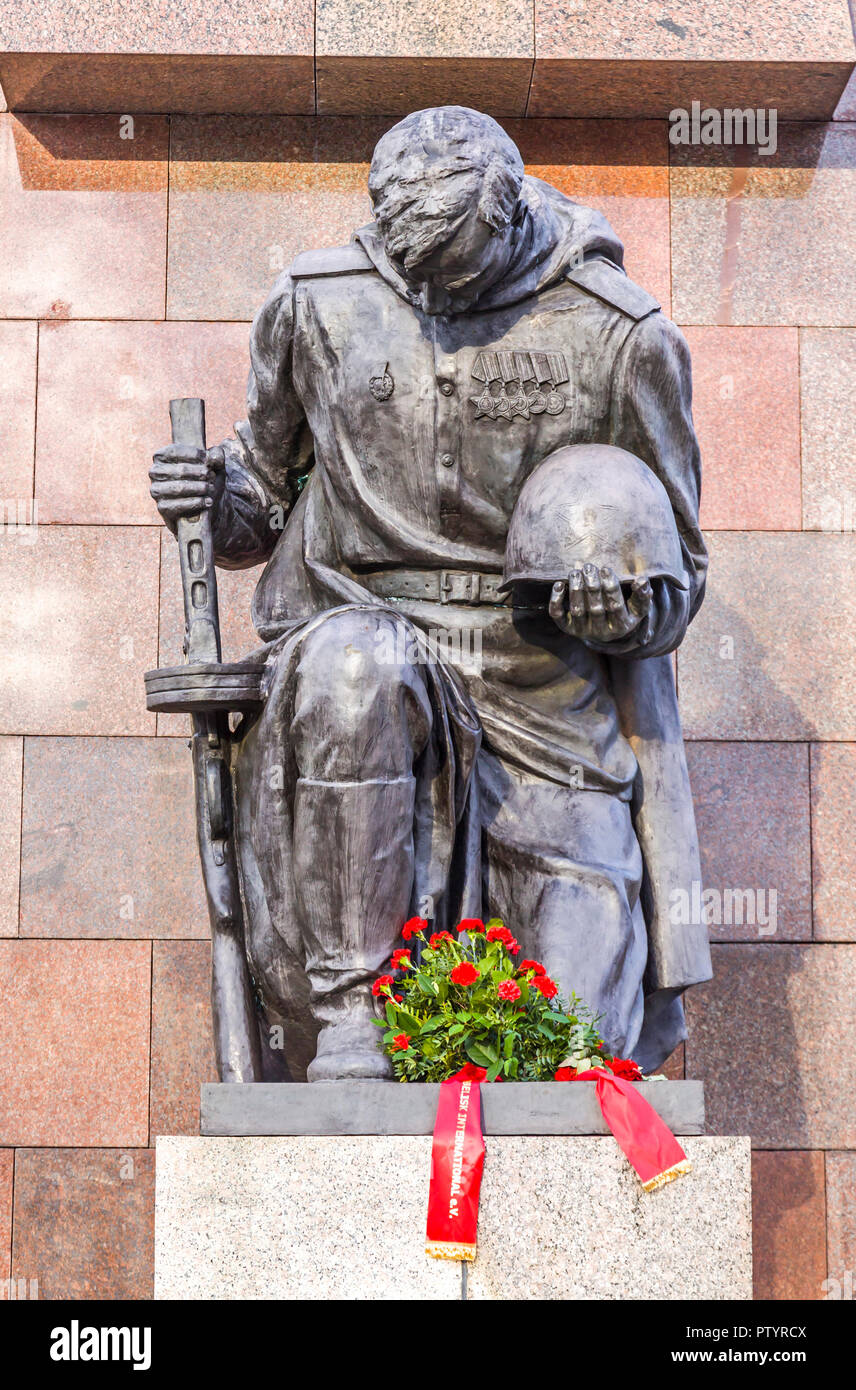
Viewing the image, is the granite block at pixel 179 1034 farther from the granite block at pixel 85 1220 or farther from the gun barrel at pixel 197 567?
the gun barrel at pixel 197 567

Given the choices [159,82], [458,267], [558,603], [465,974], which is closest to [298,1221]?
[465,974]

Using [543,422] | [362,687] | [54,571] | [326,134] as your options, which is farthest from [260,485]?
[326,134]

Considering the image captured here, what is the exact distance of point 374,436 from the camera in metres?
5.50

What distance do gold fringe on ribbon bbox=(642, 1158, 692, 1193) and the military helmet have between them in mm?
1519

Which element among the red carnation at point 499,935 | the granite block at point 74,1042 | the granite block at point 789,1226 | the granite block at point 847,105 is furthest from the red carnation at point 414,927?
the granite block at point 847,105

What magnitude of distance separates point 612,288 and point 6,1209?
3.79 m

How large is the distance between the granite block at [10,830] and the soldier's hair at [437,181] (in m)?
2.83

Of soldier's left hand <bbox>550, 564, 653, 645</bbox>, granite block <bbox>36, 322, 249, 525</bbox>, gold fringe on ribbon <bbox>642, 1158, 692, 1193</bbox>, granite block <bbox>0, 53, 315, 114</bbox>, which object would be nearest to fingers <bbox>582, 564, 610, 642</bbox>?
soldier's left hand <bbox>550, 564, 653, 645</bbox>

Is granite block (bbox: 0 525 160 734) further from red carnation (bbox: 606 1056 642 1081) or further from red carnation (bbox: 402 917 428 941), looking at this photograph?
red carnation (bbox: 606 1056 642 1081)

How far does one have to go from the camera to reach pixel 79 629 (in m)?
7.39

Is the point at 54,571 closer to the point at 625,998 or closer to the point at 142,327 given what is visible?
the point at 142,327

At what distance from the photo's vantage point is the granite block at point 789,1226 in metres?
6.93

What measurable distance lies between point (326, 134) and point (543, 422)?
2.82 meters

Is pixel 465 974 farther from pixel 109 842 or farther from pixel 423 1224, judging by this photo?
pixel 109 842
